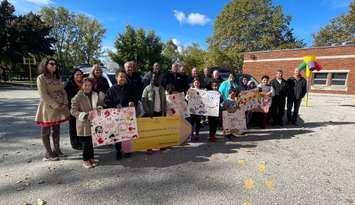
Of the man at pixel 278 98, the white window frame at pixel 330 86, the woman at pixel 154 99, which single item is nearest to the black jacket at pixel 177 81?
the woman at pixel 154 99

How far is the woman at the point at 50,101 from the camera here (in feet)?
18.9

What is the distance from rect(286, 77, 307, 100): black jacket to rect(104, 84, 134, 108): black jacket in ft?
20.7

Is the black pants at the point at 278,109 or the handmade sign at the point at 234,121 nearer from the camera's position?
the handmade sign at the point at 234,121

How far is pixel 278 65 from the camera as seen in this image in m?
35.9

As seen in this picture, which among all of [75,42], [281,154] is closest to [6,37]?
[75,42]

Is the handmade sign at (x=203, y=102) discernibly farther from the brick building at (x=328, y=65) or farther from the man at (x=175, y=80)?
the brick building at (x=328, y=65)

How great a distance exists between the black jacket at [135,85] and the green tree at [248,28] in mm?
45660

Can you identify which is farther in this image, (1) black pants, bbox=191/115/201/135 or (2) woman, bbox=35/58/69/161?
(1) black pants, bbox=191/115/201/135

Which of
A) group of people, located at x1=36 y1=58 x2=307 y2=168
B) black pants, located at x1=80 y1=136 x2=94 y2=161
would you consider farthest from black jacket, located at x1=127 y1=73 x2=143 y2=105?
black pants, located at x1=80 y1=136 x2=94 y2=161

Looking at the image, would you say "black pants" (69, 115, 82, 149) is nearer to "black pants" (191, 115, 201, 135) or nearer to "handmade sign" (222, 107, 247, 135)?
"black pants" (191, 115, 201, 135)

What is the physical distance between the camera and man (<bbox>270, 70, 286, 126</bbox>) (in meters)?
10.2

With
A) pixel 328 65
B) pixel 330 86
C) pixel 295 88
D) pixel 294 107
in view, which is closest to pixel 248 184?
pixel 295 88

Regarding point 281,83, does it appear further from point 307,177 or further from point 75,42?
point 75,42

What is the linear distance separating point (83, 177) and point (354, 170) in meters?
5.03
